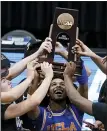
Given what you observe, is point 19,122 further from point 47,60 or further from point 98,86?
point 98,86

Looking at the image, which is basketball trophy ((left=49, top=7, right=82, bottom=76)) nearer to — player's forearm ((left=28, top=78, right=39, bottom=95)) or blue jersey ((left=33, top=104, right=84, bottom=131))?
player's forearm ((left=28, top=78, right=39, bottom=95))

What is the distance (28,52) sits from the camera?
8.32ft

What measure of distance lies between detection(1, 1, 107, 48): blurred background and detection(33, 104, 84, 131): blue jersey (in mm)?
1965

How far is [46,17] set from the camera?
187 inches

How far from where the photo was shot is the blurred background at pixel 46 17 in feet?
14.8

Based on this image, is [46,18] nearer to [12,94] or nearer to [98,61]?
[98,61]

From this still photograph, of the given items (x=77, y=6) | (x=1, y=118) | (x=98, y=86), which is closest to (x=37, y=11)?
(x=77, y=6)

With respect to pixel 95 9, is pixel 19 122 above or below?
below

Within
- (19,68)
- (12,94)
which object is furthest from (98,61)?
(12,94)

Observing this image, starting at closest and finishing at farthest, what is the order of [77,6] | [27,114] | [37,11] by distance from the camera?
[27,114] → [77,6] → [37,11]

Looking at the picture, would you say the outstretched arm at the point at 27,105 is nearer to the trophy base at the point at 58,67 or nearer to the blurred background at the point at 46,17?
the trophy base at the point at 58,67

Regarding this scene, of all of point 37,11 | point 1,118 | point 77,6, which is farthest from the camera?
point 37,11

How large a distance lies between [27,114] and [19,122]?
6 centimetres

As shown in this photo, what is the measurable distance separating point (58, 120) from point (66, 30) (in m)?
0.45
